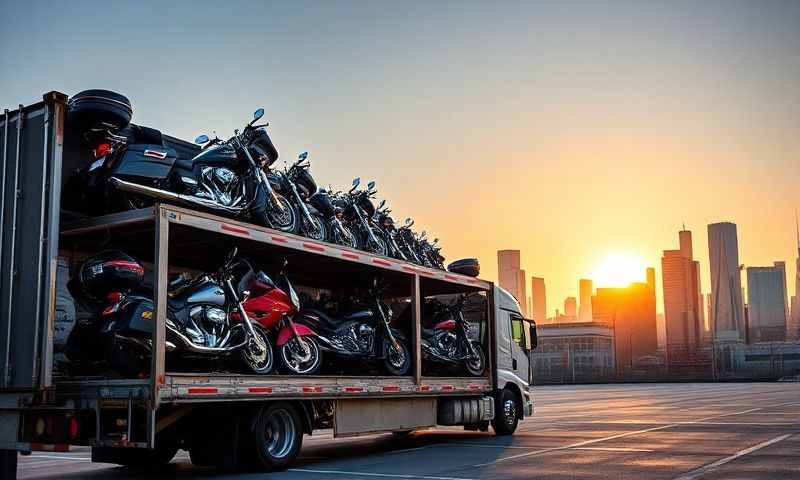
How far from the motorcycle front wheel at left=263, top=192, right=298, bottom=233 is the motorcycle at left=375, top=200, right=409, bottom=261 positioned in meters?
3.14

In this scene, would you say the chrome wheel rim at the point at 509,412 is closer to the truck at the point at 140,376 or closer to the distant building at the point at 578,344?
the truck at the point at 140,376

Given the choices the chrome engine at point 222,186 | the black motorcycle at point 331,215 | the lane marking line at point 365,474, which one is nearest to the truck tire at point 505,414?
the black motorcycle at point 331,215

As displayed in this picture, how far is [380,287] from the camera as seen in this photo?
13.7 metres

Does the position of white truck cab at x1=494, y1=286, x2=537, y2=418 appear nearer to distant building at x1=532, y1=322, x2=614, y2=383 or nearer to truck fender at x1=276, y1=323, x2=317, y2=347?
truck fender at x1=276, y1=323, x2=317, y2=347

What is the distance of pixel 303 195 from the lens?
12789mm

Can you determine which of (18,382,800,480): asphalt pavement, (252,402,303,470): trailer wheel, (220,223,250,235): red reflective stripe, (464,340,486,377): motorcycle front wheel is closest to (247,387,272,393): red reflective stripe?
(252,402,303,470): trailer wheel

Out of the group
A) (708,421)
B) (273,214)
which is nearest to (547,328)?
(708,421)

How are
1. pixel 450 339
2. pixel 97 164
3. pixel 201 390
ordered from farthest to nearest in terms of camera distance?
pixel 450 339 → pixel 97 164 → pixel 201 390

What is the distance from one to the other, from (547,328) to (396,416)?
419 feet

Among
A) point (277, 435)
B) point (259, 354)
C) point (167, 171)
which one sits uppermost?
point (167, 171)

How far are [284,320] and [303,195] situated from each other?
2463 millimetres

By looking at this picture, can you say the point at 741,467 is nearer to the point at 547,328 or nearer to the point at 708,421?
the point at 708,421

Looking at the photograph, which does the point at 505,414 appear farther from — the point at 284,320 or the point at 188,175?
the point at 188,175

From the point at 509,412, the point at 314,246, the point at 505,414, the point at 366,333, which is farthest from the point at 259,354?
the point at 509,412
